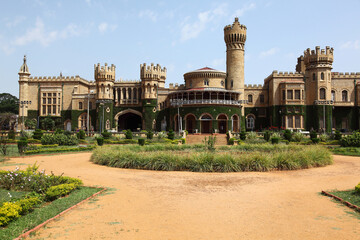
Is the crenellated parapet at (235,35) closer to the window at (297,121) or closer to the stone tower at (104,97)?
the window at (297,121)

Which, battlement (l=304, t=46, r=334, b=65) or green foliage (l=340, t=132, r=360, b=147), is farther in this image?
battlement (l=304, t=46, r=334, b=65)

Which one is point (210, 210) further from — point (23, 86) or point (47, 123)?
point (23, 86)

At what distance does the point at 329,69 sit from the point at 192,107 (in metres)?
24.8

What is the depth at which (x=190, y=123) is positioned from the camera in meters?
52.8

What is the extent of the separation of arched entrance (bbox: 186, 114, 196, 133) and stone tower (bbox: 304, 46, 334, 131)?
68.2 feet

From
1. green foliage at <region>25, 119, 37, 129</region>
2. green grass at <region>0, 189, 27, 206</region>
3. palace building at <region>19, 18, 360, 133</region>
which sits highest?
palace building at <region>19, 18, 360, 133</region>

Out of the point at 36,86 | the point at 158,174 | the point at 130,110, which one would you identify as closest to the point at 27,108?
the point at 36,86

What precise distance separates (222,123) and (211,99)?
4686mm

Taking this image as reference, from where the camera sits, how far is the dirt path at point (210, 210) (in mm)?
7789

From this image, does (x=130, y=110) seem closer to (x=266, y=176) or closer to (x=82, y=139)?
(x=82, y=139)

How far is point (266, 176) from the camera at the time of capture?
1608cm

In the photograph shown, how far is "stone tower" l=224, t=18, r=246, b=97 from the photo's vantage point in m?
53.8

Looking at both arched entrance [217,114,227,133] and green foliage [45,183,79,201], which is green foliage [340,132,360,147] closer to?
arched entrance [217,114,227,133]

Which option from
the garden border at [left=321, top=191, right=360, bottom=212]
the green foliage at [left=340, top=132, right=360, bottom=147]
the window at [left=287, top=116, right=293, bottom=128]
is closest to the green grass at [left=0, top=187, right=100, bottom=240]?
the garden border at [left=321, top=191, right=360, bottom=212]
